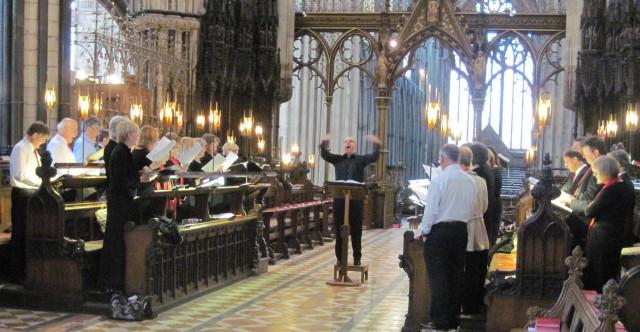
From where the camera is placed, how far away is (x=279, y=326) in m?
7.74

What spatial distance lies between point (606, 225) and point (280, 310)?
127 inches

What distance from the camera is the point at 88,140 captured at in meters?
9.90

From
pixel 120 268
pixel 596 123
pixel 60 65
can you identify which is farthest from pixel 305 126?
pixel 120 268

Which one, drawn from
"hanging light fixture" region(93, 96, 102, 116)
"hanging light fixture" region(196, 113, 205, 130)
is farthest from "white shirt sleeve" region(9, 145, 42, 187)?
"hanging light fixture" region(196, 113, 205, 130)

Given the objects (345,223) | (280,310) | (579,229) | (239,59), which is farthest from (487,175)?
(239,59)

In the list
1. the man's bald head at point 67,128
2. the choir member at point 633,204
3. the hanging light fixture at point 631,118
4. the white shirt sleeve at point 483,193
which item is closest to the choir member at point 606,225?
the choir member at point 633,204

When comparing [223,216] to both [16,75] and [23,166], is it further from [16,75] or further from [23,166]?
[16,75]

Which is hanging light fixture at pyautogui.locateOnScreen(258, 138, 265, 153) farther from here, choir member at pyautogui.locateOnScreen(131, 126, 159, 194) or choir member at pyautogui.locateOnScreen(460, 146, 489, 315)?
choir member at pyautogui.locateOnScreen(460, 146, 489, 315)

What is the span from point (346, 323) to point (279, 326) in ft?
2.07

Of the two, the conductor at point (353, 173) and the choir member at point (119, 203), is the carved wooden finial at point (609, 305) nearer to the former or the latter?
the choir member at point (119, 203)

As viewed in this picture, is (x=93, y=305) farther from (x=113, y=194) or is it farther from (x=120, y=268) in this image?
(x=113, y=194)

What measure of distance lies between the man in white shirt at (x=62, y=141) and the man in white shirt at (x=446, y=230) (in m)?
4.00

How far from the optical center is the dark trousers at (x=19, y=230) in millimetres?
8352

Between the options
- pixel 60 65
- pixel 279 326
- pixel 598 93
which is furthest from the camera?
pixel 598 93
